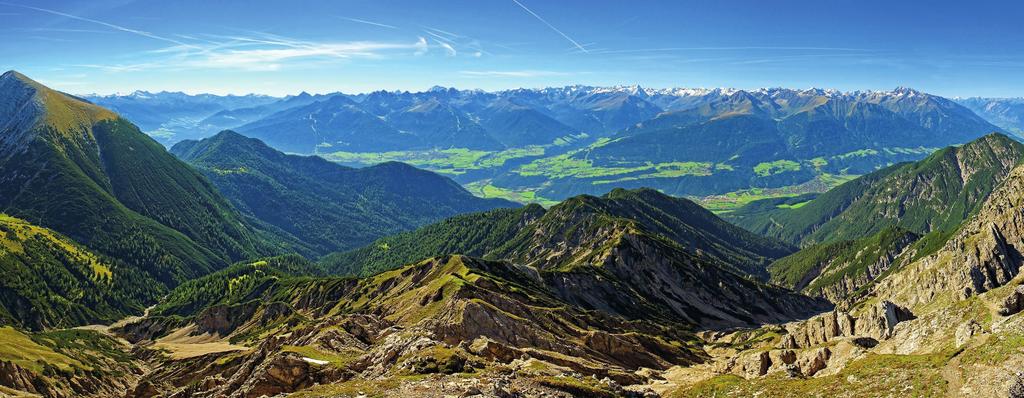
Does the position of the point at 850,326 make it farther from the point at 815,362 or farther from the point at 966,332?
the point at 966,332

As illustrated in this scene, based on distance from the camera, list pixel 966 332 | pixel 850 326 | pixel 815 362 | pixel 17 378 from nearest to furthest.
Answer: pixel 966 332, pixel 815 362, pixel 850 326, pixel 17 378

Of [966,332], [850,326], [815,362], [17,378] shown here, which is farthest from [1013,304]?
[17,378]

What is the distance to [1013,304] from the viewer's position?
8675 centimetres

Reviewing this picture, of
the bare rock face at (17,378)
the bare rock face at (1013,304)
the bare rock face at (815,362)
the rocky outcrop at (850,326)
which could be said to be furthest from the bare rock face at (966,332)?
the bare rock face at (17,378)

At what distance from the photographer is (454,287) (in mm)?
179250

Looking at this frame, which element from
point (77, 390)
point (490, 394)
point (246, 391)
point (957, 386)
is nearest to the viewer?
point (957, 386)

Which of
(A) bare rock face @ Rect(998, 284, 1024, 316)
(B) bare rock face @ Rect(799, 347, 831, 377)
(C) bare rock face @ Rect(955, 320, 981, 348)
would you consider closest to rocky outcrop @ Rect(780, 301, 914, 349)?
(A) bare rock face @ Rect(998, 284, 1024, 316)

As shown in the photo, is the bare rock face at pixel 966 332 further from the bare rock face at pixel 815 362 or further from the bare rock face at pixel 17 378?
the bare rock face at pixel 17 378

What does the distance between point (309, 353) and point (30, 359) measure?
139502 millimetres

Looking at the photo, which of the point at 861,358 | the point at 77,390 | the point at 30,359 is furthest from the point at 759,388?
the point at 30,359

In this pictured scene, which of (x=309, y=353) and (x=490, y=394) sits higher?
(x=490, y=394)

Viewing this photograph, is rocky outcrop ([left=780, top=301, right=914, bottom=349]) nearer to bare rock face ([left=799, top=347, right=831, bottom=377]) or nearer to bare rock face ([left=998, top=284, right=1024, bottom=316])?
bare rock face ([left=998, top=284, right=1024, bottom=316])

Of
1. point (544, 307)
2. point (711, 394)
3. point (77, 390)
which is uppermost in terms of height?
point (711, 394)

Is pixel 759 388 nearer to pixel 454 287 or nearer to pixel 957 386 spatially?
pixel 957 386
